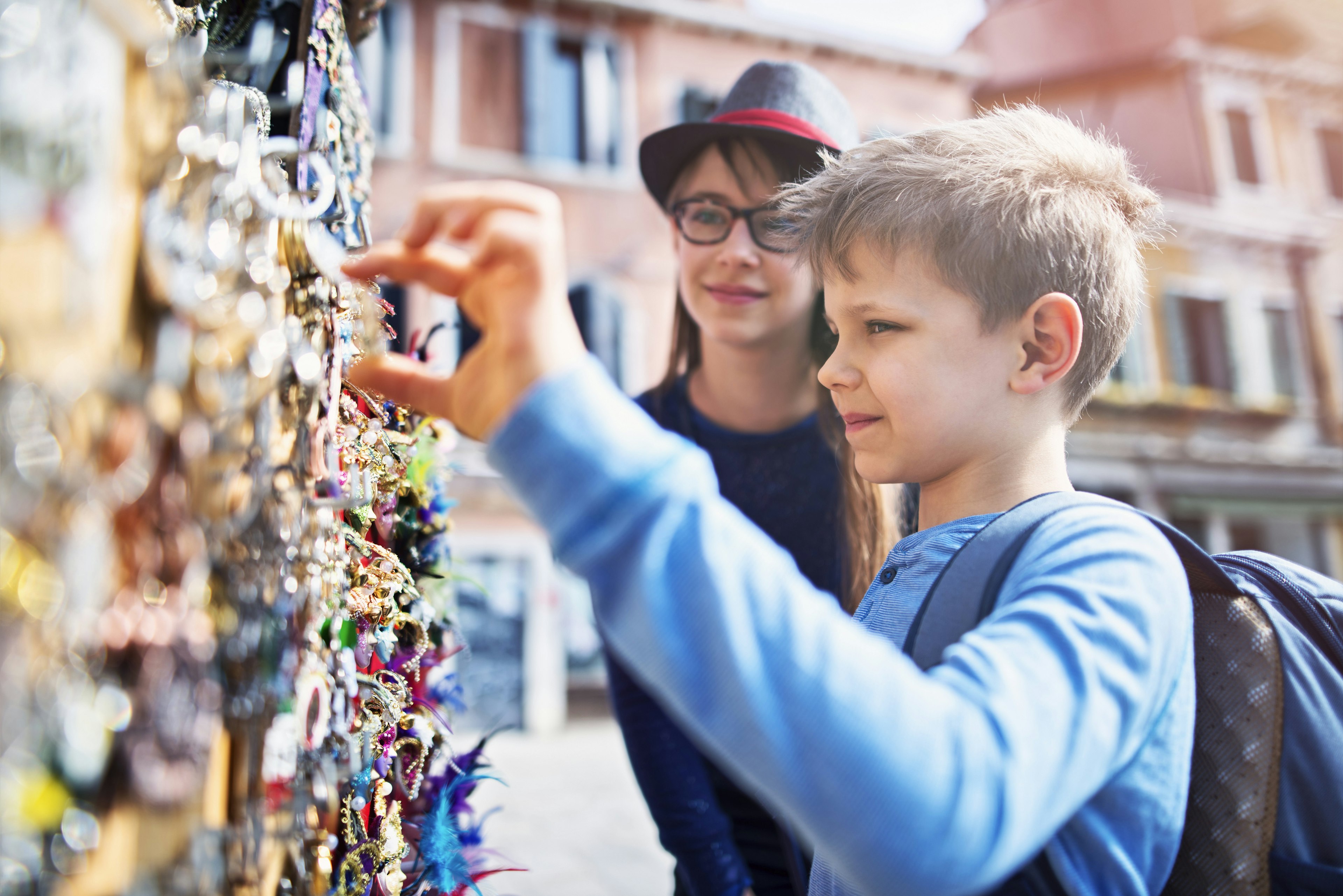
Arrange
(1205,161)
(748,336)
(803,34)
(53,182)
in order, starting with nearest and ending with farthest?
(53,182) < (748,336) < (803,34) < (1205,161)

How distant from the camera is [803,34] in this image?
35.6 ft

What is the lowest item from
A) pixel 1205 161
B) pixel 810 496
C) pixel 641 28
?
pixel 810 496

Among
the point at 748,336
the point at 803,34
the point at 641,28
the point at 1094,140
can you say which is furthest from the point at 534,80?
the point at 1094,140

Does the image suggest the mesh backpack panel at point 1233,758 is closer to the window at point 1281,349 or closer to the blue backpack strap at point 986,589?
the blue backpack strap at point 986,589

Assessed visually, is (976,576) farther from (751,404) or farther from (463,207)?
(751,404)

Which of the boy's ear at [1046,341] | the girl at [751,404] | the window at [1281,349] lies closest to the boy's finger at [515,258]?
the boy's ear at [1046,341]

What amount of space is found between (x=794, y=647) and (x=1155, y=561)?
380 millimetres

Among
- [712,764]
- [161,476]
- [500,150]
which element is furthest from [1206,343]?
[161,476]

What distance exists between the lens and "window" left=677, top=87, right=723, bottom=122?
10664 millimetres

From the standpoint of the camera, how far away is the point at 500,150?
10109 millimetres

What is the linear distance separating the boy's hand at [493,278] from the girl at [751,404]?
3.63 ft

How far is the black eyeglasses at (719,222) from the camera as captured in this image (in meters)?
1.73

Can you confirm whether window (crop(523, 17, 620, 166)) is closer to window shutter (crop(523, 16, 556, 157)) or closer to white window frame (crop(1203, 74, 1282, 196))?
window shutter (crop(523, 16, 556, 157))

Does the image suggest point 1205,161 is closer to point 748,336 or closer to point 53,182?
point 748,336
